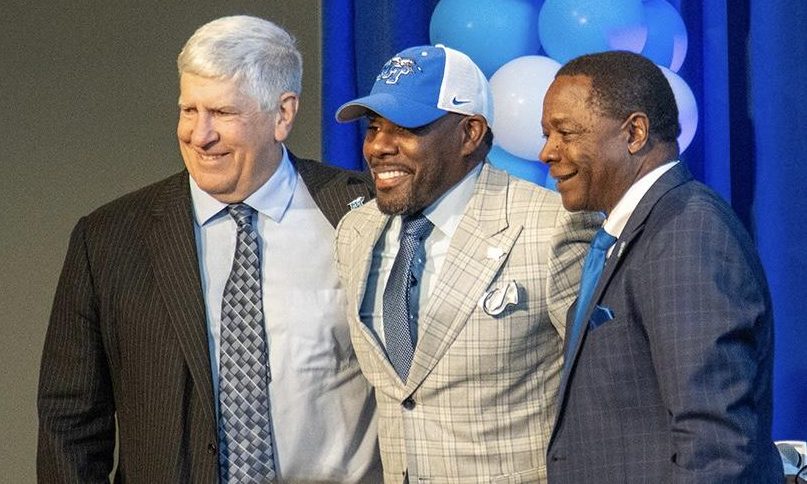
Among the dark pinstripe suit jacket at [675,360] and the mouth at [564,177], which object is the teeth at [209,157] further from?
the dark pinstripe suit jacket at [675,360]

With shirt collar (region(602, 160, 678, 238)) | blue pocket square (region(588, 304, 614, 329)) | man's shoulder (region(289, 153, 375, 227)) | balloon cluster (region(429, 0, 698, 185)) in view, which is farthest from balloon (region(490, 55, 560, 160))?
blue pocket square (region(588, 304, 614, 329))

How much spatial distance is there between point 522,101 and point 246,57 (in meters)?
1.00

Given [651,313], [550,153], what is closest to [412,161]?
[550,153]

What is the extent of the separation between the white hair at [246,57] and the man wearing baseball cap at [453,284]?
0.60 ft

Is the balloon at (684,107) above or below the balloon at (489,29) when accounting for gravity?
below

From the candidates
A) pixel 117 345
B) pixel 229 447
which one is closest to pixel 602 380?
pixel 229 447

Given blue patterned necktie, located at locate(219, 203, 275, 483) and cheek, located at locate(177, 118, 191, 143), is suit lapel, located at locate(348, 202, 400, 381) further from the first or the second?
cheek, located at locate(177, 118, 191, 143)

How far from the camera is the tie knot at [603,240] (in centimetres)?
211

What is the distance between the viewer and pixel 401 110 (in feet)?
7.72

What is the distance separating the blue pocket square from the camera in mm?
1993

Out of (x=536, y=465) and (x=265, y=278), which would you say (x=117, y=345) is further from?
(x=536, y=465)

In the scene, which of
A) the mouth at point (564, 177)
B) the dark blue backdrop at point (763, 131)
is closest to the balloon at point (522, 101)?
the dark blue backdrop at point (763, 131)

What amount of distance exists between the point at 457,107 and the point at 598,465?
728 millimetres

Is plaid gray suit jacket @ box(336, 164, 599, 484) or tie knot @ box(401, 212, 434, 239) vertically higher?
tie knot @ box(401, 212, 434, 239)
